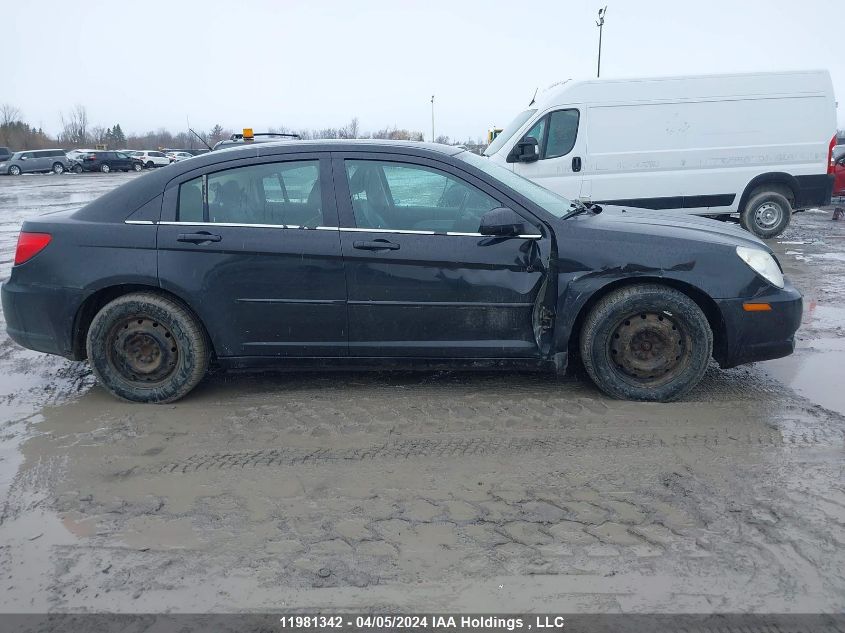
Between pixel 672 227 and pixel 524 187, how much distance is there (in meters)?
0.97

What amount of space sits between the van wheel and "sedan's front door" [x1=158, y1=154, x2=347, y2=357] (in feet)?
27.3

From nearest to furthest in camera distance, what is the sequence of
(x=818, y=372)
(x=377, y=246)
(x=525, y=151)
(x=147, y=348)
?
1. (x=377, y=246)
2. (x=147, y=348)
3. (x=818, y=372)
4. (x=525, y=151)

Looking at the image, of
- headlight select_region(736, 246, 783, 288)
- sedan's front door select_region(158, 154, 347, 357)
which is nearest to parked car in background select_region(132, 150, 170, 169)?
sedan's front door select_region(158, 154, 347, 357)

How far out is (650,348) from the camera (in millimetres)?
4219

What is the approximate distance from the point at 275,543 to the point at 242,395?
187 cm

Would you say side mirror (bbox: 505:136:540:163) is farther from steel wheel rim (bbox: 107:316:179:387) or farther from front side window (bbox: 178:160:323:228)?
steel wheel rim (bbox: 107:316:179:387)

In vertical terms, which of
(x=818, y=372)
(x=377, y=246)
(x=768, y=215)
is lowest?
(x=818, y=372)

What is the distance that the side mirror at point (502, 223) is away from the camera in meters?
4.08

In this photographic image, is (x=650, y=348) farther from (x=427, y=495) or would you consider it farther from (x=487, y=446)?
(x=427, y=495)

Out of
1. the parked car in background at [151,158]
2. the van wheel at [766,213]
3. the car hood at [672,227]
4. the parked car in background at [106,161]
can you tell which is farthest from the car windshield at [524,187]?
the parked car in background at [151,158]

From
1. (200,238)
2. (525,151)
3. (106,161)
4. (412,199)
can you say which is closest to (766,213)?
(525,151)

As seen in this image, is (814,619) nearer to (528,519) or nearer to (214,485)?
(528,519)

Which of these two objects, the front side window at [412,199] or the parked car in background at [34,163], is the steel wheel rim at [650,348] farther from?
the parked car in background at [34,163]

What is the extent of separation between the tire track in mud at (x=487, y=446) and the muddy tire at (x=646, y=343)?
0.49 meters
